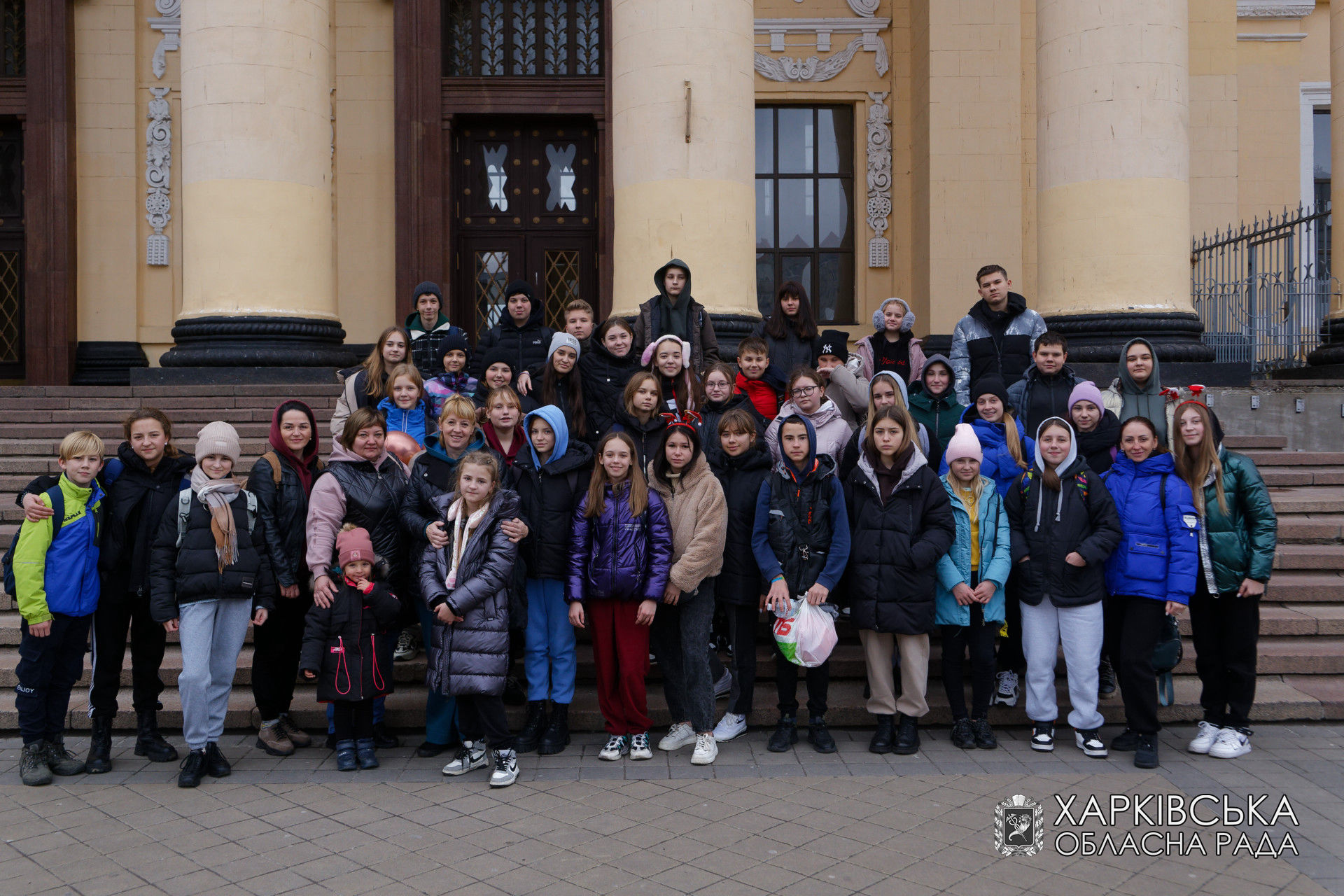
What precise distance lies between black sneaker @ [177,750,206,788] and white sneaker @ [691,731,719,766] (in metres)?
2.49

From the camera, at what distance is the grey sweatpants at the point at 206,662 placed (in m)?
5.59

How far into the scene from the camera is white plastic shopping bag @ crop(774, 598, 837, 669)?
19.5 ft

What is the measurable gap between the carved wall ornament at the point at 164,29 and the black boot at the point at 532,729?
1098 cm

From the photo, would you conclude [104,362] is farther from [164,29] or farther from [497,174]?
[497,174]

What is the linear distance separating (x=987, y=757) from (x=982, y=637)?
64 centimetres

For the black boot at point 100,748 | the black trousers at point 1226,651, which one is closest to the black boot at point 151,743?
the black boot at point 100,748

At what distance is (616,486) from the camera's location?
5941 mm

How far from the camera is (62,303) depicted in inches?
523

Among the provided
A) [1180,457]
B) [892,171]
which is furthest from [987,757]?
[892,171]

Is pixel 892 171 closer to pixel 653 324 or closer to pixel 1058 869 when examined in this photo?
pixel 653 324

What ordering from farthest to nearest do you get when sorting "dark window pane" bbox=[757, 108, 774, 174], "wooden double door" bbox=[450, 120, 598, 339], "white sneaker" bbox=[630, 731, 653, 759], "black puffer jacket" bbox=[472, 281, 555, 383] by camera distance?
"dark window pane" bbox=[757, 108, 774, 174] < "wooden double door" bbox=[450, 120, 598, 339] < "black puffer jacket" bbox=[472, 281, 555, 383] < "white sneaker" bbox=[630, 731, 653, 759]

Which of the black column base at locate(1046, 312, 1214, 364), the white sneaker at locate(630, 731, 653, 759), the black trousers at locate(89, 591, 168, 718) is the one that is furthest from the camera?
the black column base at locate(1046, 312, 1214, 364)

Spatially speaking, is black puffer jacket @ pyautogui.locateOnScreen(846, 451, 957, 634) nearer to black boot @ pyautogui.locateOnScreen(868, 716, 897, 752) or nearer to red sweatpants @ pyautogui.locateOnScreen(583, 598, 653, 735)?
black boot @ pyautogui.locateOnScreen(868, 716, 897, 752)
